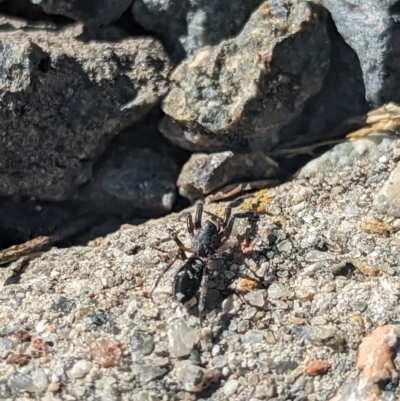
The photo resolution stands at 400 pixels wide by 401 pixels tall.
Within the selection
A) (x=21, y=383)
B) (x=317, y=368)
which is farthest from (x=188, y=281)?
(x=21, y=383)

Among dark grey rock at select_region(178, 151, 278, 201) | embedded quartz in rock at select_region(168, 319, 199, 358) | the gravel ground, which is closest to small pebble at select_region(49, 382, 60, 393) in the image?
the gravel ground

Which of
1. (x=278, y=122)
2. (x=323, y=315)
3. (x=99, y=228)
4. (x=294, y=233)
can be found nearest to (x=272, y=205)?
(x=294, y=233)

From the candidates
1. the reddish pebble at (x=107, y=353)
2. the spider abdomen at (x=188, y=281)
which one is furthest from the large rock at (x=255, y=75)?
the reddish pebble at (x=107, y=353)

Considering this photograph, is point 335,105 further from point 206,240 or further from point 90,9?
point 90,9

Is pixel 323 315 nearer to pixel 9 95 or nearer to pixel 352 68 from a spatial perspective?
pixel 352 68

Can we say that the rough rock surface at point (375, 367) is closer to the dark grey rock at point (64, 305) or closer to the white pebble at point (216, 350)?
the white pebble at point (216, 350)

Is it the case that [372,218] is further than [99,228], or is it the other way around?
[99,228]
